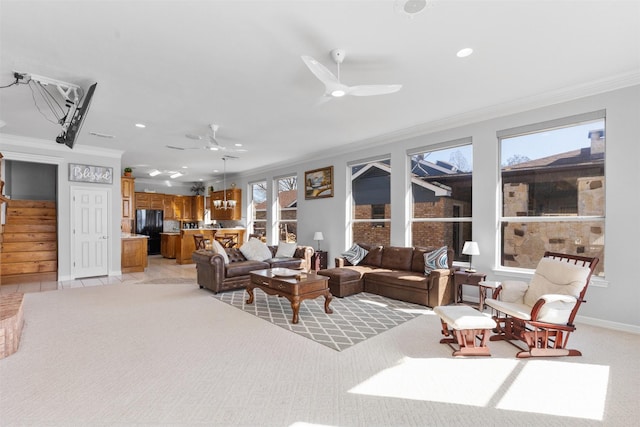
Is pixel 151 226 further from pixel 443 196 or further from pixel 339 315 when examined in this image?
pixel 443 196

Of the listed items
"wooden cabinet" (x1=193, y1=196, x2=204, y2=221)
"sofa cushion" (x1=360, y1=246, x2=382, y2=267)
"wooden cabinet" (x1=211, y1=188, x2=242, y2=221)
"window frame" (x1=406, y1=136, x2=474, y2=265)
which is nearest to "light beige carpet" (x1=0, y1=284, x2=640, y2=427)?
"window frame" (x1=406, y1=136, x2=474, y2=265)

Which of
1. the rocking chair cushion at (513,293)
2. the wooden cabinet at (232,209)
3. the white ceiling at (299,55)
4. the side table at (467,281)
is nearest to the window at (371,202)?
the white ceiling at (299,55)

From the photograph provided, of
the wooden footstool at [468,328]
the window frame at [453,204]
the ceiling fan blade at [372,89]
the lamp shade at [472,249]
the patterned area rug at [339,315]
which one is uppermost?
the ceiling fan blade at [372,89]

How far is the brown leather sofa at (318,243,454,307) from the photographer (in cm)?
458

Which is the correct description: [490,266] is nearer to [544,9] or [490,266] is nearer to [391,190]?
[391,190]

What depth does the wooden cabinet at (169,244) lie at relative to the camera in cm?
1017

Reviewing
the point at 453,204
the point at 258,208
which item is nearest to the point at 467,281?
the point at 453,204

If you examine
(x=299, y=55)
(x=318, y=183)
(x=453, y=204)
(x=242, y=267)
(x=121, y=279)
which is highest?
(x=299, y=55)

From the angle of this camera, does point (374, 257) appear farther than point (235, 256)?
No

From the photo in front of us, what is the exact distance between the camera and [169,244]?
1052 centimetres

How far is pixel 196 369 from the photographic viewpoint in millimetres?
2660

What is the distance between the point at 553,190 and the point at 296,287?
12.3 feet

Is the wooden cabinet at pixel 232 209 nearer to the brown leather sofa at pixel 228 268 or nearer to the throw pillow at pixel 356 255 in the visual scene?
the brown leather sofa at pixel 228 268

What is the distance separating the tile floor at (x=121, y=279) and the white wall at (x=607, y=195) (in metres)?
3.68
